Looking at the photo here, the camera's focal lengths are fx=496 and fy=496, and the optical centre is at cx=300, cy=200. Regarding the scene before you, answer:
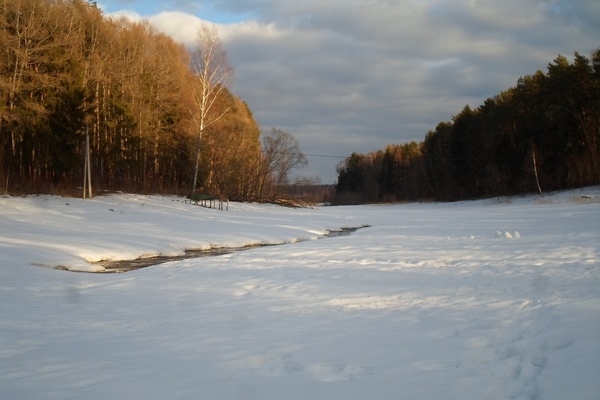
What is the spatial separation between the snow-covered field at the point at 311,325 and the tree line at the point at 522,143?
138ft

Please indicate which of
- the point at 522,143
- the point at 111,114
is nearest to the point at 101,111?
the point at 111,114

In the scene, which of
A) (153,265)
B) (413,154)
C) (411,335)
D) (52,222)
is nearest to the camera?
(411,335)

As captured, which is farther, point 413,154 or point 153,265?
point 413,154

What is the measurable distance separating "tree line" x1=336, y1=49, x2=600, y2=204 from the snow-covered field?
41953 millimetres

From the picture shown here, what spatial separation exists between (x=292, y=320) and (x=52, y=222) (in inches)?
696

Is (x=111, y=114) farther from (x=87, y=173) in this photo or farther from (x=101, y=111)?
(x=87, y=173)

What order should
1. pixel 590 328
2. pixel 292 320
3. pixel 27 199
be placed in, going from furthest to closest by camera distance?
pixel 27 199
pixel 292 320
pixel 590 328

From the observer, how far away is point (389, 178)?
104 metres

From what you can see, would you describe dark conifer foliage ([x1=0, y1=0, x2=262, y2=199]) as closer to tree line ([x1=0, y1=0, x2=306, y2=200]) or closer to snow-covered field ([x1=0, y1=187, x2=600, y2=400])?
tree line ([x1=0, y1=0, x2=306, y2=200])

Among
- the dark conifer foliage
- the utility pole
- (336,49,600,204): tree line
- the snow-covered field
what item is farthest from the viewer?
(336,49,600,204): tree line

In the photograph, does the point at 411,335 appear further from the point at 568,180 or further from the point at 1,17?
the point at 568,180

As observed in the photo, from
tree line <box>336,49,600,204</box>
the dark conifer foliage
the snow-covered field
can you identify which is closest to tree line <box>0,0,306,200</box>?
the dark conifer foliage

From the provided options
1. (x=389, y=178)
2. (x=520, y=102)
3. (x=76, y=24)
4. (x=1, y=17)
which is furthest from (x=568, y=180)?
(x=389, y=178)

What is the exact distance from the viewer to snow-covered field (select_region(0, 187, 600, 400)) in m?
4.60
